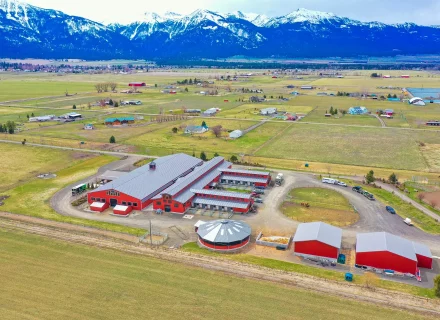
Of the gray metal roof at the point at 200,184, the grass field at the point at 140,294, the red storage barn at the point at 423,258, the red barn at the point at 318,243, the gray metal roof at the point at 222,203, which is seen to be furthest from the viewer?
the gray metal roof at the point at 200,184

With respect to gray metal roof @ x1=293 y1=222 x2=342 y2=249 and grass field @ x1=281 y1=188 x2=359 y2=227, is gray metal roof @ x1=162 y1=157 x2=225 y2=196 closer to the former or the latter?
grass field @ x1=281 y1=188 x2=359 y2=227

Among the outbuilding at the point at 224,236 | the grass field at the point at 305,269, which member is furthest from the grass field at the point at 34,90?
the grass field at the point at 305,269

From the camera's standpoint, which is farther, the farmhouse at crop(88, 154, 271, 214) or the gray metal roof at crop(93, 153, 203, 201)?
the gray metal roof at crop(93, 153, 203, 201)

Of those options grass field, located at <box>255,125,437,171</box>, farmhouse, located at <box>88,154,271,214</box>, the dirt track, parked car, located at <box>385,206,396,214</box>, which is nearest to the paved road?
parked car, located at <box>385,206,396,214</box>

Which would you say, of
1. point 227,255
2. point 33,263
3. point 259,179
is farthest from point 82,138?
point 227,255

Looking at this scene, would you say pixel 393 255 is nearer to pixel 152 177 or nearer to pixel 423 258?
pixel 423 258

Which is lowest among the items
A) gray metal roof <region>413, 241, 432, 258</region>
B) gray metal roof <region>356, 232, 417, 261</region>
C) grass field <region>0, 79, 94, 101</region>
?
gray metal roof <region>413, 241, 432, 258</region>

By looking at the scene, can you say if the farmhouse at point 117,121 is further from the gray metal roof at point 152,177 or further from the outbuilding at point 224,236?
the outbuilding at point 224,236
